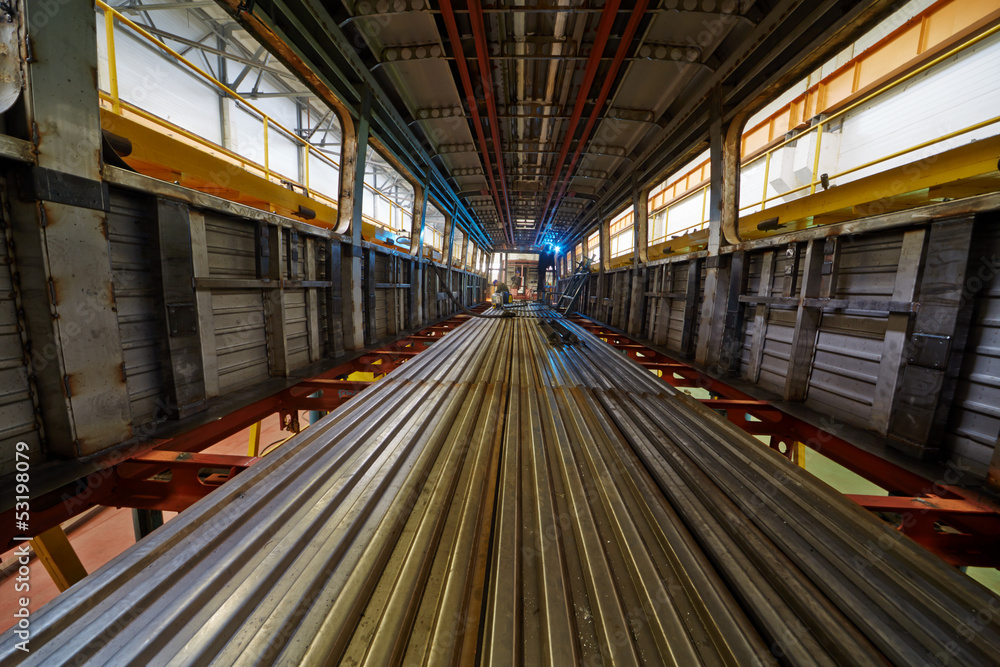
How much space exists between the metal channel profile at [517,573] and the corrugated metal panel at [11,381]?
1538 mm

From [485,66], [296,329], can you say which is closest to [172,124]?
[296,329]

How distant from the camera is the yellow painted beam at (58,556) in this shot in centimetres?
197

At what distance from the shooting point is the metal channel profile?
3.18ft

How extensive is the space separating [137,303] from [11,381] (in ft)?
2.56

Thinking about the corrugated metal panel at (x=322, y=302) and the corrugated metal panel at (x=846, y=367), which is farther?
the corrugated metal panel at (x=322, y=302)

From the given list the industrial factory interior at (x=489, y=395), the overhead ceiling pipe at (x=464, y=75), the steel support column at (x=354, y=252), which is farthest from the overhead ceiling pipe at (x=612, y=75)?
the steel support column at (x=354, y=252)

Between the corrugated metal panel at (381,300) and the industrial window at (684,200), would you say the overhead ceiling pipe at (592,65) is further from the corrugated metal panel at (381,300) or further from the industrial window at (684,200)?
the industrial window at (684,200)

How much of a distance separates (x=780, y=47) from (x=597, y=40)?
2.02 m

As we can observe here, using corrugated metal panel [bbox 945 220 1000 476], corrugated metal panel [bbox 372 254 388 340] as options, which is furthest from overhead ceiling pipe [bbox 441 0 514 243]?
corrugated metal panel [bbox 945 220 1000 476]

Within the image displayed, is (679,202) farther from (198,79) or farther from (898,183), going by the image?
(198,79)

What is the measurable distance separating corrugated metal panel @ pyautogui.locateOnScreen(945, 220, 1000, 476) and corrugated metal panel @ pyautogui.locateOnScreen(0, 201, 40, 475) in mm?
6252

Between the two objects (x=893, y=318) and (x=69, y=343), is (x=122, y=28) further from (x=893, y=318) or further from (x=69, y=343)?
(x=893, y=318)

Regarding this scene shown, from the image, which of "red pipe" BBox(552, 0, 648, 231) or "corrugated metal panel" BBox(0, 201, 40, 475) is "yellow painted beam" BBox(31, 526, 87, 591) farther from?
"red pipe" BBox(552, 0, 648, 231)

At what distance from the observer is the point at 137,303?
7.84 ft
